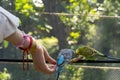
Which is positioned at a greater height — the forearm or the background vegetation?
the forearm

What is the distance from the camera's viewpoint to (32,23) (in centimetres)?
136

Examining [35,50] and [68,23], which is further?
[68,23]

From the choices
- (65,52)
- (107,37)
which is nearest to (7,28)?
(65,52)

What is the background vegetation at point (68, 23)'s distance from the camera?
1.31 metres

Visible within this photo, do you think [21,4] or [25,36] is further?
[21,4]

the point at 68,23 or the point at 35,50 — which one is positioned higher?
the point at 35,50

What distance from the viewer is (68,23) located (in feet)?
4.74

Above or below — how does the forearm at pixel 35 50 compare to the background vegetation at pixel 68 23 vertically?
above

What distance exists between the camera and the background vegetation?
1314 mm

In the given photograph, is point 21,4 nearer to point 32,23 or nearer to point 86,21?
point 32,23

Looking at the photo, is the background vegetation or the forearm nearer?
the forearm

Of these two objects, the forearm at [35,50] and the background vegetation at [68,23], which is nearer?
the forearm at [35,50]

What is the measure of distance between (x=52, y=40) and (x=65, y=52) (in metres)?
0.83

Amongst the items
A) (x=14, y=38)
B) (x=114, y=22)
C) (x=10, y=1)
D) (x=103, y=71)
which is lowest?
(x=103, y=71)
